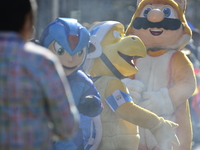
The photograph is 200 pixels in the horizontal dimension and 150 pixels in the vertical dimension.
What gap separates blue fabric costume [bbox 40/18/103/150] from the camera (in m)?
3.66

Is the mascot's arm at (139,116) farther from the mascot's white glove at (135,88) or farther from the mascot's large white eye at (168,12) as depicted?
the mascot's large white eye at (168,12)

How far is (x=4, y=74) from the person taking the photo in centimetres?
197

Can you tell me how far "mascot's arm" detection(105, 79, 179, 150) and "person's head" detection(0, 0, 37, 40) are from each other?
214cm

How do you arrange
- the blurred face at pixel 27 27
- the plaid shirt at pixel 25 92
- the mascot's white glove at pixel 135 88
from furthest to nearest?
1. the mascot's white glove at pixel 135 88
2. the blurred face at pixel 27 27
3. the plaid shirt at pixel 25 92

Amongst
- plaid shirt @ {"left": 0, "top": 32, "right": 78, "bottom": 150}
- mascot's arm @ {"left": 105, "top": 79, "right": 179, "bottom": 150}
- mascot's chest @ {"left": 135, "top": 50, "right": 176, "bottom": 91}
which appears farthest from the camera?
mascot's chest @ {"left": 135, "top": 50, "right": 176, "bottom": 91}

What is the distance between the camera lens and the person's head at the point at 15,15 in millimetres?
2035

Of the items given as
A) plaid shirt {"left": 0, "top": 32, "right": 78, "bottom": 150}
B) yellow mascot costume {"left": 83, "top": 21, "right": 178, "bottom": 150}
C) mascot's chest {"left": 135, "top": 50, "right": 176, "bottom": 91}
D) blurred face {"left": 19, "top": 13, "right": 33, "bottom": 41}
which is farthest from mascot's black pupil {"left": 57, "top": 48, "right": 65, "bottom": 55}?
plaid shirt {"left": 0, "top": 32, "right": 78, "bottom": 150}

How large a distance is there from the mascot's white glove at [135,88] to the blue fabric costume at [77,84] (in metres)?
0.95

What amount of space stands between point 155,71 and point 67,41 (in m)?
1.53

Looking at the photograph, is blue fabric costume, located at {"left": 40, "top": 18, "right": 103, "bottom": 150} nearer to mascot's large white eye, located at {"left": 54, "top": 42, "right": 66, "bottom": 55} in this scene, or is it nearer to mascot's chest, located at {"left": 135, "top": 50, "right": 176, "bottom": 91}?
mascot's large white eye, located at {"left": 54, "top": 42, "right": 66, "bottom": 55}

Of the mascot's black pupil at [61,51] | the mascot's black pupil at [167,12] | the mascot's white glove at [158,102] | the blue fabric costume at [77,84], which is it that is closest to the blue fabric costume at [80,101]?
the blue fabric costume at [77,84]

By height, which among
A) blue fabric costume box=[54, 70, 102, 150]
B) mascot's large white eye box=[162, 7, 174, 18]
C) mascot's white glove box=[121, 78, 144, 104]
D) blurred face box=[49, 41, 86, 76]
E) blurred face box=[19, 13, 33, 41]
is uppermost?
blurred face box=[19, 13, 33, 41]

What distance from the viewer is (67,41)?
3.71 m

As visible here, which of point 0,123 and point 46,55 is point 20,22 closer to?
point 46,55
